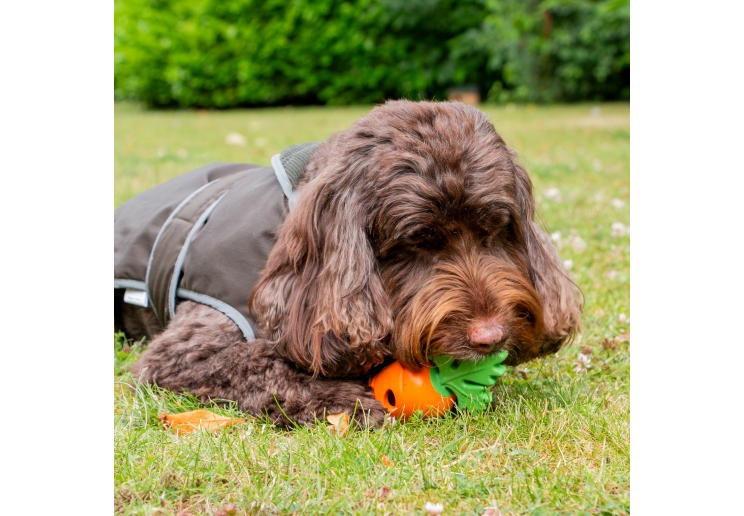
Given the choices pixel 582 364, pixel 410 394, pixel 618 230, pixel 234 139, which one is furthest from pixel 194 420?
pixel 234 139

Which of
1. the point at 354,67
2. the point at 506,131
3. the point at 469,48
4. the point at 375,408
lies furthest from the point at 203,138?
the point at 375,408

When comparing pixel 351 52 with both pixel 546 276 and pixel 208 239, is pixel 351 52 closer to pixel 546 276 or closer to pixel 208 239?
pixel 208 239

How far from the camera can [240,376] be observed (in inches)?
138

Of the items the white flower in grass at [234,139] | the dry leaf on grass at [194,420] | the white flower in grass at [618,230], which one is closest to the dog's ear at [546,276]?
the dry leaf on grass at [194,420]

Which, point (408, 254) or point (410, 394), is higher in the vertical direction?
point (408, 254)

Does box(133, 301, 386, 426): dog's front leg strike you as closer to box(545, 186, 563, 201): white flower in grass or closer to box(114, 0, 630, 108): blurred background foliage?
box(545, 186, 563, 201): white flower in grass

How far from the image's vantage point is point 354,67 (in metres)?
20.2

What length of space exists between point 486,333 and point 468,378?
34cm

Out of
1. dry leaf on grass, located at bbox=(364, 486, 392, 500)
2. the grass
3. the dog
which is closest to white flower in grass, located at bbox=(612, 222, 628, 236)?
the grass

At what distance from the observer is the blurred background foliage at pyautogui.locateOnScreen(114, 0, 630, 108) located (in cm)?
1842

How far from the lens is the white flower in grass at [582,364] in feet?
13.3

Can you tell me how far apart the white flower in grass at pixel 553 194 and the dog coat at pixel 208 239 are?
4189 millimetres

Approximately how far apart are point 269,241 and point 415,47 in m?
17.8

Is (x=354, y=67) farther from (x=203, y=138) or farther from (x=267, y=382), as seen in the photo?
(x=267, y=382)
